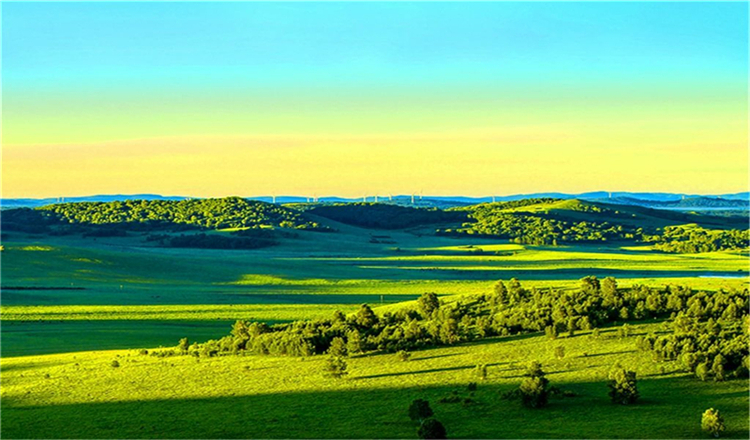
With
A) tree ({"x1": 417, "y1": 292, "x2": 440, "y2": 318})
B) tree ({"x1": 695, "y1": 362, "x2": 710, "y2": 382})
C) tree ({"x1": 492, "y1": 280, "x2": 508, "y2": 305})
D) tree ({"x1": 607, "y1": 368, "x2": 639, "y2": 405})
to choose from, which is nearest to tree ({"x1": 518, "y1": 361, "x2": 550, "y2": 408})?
tree ({"x1": 607, "y1": 368, "x2": 639, "y2": 405})

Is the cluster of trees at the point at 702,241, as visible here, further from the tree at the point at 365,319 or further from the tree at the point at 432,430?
the tree at the point at 432,430

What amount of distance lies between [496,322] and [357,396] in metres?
14.7

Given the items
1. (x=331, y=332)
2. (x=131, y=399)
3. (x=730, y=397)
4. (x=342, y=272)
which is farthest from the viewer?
(x=342, y=272)

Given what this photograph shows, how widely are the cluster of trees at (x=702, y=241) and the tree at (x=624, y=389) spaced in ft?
446

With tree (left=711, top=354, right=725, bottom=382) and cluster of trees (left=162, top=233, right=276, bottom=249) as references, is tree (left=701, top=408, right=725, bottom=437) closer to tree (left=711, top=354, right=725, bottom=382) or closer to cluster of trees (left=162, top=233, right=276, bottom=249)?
tree (left=711, top=354, right=725, bottom=382)

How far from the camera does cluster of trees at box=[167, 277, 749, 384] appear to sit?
4791cm

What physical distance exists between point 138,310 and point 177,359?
29506 millimetres

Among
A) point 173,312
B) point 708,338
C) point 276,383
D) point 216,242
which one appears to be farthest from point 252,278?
point 708,338

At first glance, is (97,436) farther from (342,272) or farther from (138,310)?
(342,272)

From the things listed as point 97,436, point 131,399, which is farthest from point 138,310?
point 97,436

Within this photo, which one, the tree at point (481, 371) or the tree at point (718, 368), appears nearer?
the tree at point (718, 368)

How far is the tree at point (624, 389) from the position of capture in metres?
35.7

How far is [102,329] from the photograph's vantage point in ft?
212

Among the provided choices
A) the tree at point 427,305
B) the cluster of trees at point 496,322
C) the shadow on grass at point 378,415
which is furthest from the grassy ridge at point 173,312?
A: the shadow on grass at point 378,415
